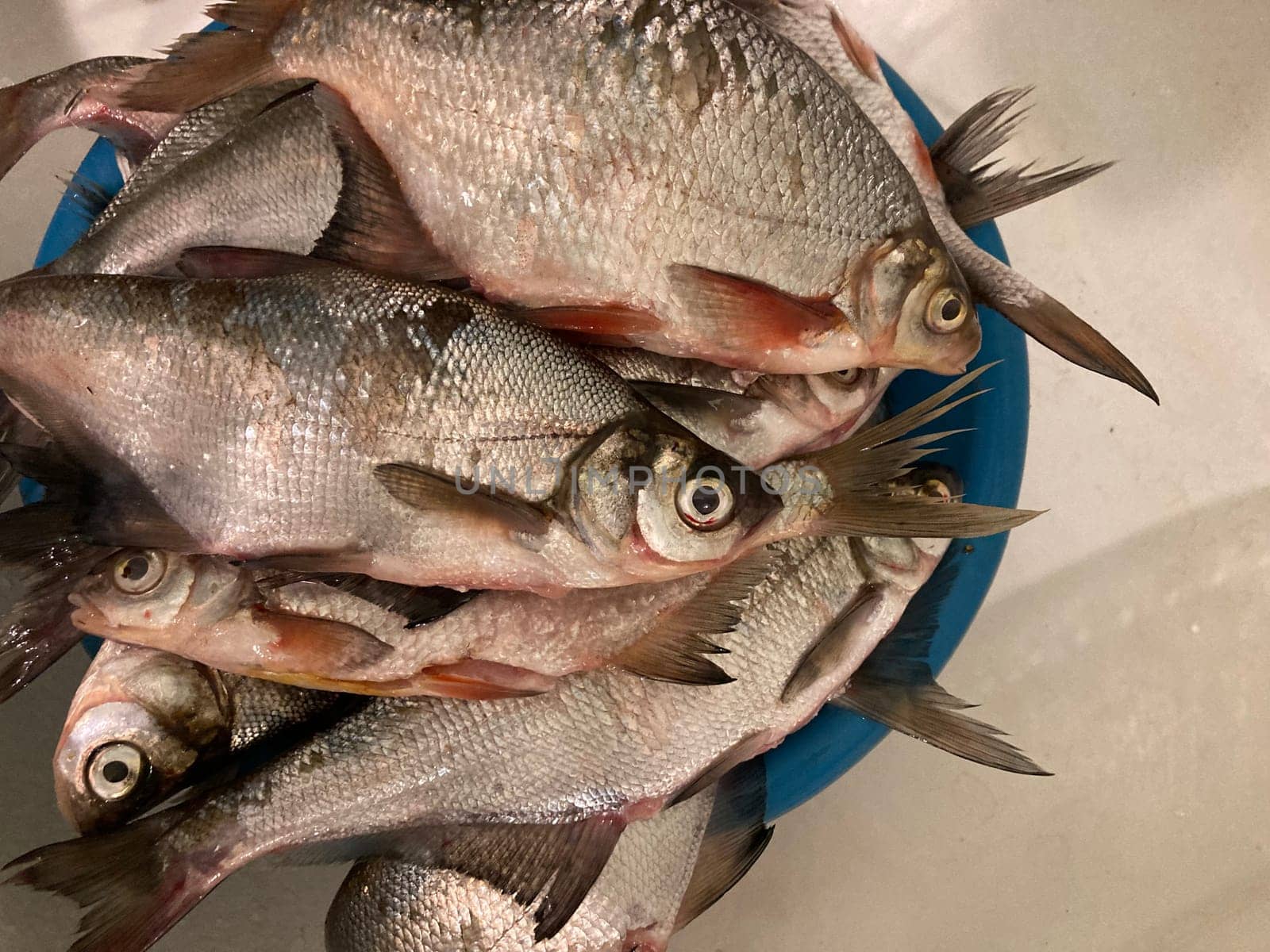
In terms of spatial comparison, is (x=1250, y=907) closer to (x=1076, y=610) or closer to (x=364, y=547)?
(x=1076, y=610)

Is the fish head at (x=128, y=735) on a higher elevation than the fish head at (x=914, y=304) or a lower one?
lower

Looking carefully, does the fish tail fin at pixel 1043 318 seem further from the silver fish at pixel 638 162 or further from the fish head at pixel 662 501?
the fish head at pixel 662 501

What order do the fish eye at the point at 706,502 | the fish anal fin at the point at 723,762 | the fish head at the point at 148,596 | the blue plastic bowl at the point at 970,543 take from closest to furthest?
the fish eye at the point at 706,502, the fish head at the point at 148,596, the fish anal fin at the point at 723,762, the blue plastic bowl at the point at 970,543

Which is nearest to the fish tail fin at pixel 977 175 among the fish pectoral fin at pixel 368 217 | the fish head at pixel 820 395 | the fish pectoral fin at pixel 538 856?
the fish head at pixel 820 395

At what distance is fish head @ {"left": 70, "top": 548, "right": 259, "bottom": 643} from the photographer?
2.71 ft

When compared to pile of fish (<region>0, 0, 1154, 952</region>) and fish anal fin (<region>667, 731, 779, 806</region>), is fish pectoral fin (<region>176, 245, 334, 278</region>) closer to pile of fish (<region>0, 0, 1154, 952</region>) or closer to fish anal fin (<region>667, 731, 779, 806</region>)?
pile of fish (<region>0, 0, 1154, 952</region>)

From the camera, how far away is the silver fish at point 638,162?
79cm

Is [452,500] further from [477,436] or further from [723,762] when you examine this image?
[723,762]

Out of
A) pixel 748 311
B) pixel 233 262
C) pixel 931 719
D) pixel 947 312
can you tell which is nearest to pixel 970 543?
pixel 931 719

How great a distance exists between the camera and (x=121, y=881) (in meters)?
0.86

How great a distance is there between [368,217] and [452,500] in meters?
0.31

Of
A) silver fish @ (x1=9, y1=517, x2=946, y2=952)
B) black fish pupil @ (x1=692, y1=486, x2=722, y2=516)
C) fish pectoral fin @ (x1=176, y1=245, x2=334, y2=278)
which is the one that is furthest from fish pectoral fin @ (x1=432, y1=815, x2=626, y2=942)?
fish pectoral fin @ (x1=176, y1=245, x2=334, y2=278)

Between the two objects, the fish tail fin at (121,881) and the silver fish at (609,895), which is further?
Answer: the silver fish at (609,895)

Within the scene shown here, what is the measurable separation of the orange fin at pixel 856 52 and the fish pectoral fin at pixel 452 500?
618 mm
